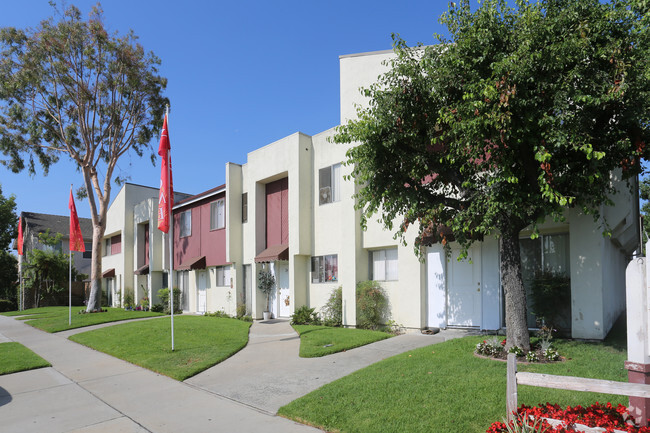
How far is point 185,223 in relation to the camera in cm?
2459

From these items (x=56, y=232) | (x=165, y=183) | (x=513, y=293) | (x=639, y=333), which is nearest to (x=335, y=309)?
(x=165, y=183)

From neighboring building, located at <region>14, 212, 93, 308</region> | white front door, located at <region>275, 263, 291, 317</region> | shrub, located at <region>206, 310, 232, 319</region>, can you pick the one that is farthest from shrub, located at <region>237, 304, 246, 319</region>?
neighboring building, located at <region>14, 212, 93, 308</region>

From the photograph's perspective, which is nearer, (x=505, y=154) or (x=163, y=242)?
(x=505, y=154)

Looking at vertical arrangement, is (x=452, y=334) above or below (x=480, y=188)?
below

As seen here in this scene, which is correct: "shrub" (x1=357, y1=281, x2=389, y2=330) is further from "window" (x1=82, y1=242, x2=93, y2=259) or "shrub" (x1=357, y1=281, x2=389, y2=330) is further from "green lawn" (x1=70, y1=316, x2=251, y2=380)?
"window" (x1=82, y1=242, x2=93, y2=259)

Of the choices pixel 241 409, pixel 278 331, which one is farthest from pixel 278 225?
pixel 241 409

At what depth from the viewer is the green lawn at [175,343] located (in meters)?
9.92

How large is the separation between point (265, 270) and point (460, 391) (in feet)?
43.2

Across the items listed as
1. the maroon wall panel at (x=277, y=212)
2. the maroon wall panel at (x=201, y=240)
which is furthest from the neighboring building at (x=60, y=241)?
the maroon wall panel at (x=277, y=212)

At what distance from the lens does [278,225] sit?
18.5m

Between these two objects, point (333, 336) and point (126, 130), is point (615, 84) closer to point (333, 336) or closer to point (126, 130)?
point (333, 336)

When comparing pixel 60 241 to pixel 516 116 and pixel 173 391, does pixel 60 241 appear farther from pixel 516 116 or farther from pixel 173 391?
pixel 516 116

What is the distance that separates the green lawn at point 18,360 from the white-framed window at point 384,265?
9357 mm

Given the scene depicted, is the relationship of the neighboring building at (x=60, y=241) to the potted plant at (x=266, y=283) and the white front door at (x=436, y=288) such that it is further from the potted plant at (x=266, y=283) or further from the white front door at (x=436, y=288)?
the white front door at (x=436, y=288)
